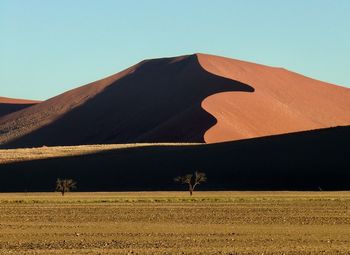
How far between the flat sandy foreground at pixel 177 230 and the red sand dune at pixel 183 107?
74188 millimetres

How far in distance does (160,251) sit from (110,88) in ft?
490

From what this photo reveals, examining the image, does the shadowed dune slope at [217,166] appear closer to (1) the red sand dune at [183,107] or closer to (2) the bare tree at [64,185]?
(2) the bare tree at [64,185]

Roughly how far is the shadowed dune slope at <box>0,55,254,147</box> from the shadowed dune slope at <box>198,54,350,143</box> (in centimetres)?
257

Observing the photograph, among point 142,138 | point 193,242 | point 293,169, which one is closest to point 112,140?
point 142,138

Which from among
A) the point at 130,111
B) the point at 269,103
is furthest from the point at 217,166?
the point at 130,111

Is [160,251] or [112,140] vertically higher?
[112,140]

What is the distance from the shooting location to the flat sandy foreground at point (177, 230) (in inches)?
831

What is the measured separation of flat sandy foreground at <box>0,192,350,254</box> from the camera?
21.1 metres

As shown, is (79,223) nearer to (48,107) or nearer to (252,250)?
(252,250)

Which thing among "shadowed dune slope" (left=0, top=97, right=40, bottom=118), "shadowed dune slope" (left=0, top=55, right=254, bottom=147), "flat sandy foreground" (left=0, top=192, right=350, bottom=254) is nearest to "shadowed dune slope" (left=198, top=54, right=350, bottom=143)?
"shadowed dune slope" (left=0, top=55, right=254, bottom=147)

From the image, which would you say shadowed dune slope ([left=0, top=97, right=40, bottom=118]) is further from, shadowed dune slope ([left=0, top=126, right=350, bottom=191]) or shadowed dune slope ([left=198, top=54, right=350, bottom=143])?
shadowed dune slope ([left=0, top=126, right=350, bottom=191])

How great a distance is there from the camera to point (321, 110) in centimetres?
15112

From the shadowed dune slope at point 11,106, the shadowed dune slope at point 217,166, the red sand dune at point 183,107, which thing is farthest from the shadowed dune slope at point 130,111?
the shadowed dune slope at point 217,166

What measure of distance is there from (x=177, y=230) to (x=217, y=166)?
54.2m
